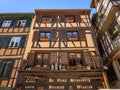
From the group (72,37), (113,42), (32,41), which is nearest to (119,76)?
(113,42)

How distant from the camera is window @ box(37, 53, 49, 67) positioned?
976 centimetres

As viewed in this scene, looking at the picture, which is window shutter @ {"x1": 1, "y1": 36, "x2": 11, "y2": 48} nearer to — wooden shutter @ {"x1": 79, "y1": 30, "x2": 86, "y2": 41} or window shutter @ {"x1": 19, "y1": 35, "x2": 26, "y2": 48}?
window shutter @ {"x1": 19, "y1": 35, "x2": 26, "y2": 48}

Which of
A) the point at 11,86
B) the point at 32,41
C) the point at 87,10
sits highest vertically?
the point at 87,10

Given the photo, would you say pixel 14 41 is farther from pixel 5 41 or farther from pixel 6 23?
pixel 6 23

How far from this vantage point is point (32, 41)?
10969mm

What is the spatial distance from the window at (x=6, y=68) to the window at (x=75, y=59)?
4.46 metres

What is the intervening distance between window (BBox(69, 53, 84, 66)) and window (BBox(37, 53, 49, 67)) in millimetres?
1804

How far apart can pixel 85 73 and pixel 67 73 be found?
1186mm

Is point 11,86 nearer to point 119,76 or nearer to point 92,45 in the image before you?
point 92,45

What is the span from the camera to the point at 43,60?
32.7ft

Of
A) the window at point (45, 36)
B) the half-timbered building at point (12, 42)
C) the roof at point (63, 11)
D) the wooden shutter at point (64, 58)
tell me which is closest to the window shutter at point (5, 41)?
the half-timbered building at point (12, 42)

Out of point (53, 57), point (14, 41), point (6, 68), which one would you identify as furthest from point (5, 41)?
point (53, 57)

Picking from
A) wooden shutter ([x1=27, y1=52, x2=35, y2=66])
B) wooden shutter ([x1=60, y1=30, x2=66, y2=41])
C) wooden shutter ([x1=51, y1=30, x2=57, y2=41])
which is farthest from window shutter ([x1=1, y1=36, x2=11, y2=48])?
wooden shutter ([x1=60, y1=30, x2=66, y2=41])

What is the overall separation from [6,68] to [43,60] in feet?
9.09
